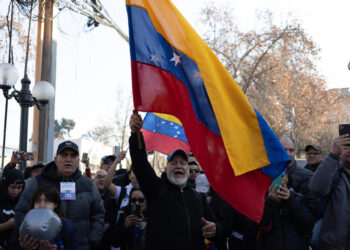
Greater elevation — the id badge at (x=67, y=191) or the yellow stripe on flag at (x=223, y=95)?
the yellow stripe on flag at (x=223, y=95)

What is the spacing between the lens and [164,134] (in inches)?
246

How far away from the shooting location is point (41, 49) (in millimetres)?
12523

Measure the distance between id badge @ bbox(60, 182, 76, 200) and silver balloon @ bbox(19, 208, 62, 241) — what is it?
808mm

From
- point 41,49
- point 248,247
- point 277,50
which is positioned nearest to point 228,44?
point 277,50

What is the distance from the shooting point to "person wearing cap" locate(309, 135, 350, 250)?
3.75 m

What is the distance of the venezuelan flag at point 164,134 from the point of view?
6.21 metres

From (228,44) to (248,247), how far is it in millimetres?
18398

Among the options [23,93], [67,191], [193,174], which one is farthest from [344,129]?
A: [23,93]

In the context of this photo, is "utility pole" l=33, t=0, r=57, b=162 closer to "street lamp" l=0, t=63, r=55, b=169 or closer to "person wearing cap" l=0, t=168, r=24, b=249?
"street lamp" l=0, t=63, r=55, b=169

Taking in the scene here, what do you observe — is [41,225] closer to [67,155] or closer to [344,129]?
[67,155]

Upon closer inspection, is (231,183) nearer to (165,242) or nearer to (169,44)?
(165,242)

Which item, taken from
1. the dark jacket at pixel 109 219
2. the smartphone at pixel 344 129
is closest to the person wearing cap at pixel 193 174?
the dark jacket at pixel 109 219

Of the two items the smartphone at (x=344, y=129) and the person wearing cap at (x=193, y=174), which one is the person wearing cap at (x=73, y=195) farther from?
the smartphone at (x=344, y=129)

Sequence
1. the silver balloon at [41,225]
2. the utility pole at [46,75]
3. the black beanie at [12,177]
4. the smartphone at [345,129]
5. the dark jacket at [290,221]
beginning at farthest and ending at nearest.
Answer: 1. the utility pole at [46,75]
2. the black beanie at [12,177]
3. the dark jacket at [290,221]
4. the smartphone at [345,129]
5. the silver balloon at [41,225]
